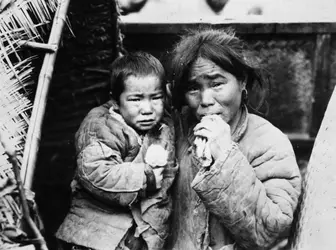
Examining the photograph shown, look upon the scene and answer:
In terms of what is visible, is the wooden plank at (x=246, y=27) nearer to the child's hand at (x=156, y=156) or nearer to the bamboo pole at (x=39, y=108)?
the bamboo pole at (x=39, y=108)

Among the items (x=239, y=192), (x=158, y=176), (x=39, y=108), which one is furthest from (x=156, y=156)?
(x=39, y=108)

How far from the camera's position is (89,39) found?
146 inches

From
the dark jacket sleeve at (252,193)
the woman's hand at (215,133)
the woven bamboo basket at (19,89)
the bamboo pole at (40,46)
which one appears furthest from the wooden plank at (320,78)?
the bamboo pole at (40,46)

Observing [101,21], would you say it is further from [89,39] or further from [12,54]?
[12,54]

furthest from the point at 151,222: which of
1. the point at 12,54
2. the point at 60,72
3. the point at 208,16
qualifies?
the point at 208,16

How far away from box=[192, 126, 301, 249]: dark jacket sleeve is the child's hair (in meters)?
0.52

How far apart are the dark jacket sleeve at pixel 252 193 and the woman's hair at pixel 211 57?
0.36 m

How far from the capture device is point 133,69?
279 centimetres

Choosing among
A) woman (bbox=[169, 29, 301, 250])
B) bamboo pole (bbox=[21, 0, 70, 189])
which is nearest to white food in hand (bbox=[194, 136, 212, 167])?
woman (bbox=[169, 29, 301, 250])

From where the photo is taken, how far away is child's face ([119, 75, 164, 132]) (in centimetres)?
277

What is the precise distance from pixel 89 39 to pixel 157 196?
1.31 metres

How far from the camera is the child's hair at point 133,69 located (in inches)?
110

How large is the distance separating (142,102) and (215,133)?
1.29ft

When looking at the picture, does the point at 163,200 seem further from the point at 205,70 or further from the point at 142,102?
the point at 205,70
